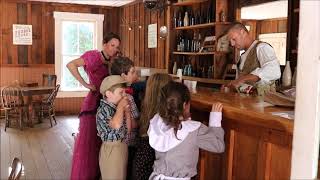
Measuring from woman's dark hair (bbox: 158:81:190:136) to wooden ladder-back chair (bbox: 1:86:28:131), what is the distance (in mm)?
5432

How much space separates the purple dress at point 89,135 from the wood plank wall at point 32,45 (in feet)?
17.3

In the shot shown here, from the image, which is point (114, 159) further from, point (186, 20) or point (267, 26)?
point (186, 20)

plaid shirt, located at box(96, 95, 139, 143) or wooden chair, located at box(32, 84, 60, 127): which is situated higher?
plaid shirt, located at box(96, 95, 139, 143)

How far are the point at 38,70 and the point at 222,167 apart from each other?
22.6 ft

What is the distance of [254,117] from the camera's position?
167 cm

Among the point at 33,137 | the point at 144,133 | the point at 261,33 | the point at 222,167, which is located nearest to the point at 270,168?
the point at 222,167

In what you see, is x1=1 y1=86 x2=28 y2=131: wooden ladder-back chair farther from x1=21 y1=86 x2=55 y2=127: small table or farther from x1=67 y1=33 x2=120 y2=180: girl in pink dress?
x1=67 y1=33 x2=120 y2=180: girl in pink dress

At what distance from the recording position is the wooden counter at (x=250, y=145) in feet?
5.17

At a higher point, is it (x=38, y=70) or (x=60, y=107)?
(x=38, y=70)

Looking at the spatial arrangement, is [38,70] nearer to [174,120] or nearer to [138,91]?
[138,91]

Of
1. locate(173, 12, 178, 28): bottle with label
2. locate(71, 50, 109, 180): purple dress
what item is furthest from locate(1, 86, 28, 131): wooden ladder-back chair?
locate(71, 50, 109, 180): purple dress

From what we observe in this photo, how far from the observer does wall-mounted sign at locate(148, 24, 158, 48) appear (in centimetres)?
663

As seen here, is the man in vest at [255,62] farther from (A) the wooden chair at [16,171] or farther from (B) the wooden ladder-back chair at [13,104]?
(B) the wooden ladder-back chair at [13,104]

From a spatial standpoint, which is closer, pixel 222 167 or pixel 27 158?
pixel 222 167
